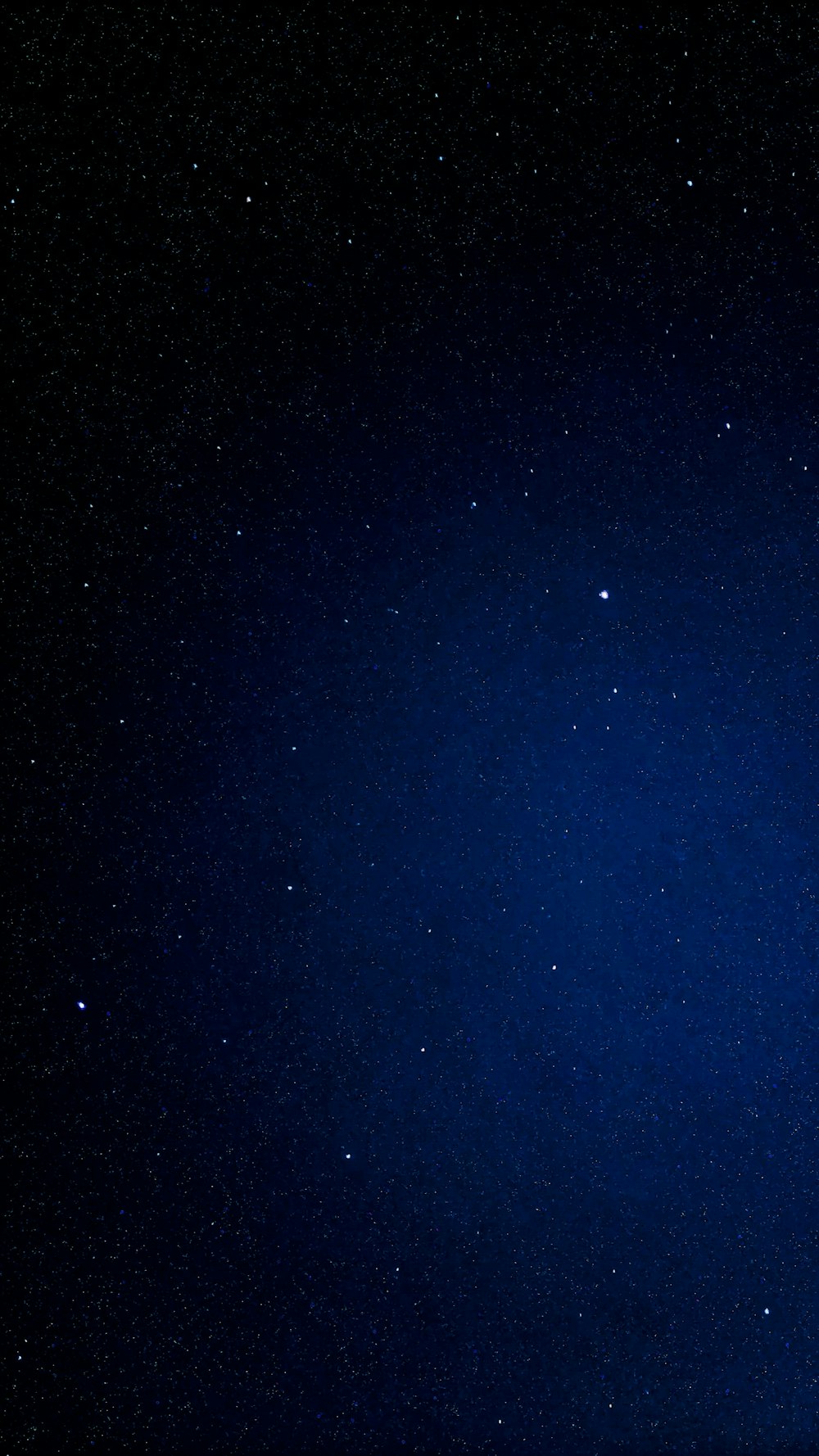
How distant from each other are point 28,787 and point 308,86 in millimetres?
402

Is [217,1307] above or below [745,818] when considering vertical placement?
below

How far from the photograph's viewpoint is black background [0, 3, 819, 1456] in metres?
0.57

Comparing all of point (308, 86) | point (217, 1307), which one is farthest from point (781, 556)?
point (217, 1307)

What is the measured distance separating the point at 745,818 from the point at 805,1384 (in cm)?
31

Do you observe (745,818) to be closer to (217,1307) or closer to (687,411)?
(687,411)

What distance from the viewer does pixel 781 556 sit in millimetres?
589

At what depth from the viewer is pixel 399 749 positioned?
58 cm

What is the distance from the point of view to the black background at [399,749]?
1.87 ft

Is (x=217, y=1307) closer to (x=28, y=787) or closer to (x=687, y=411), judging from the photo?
(x=28, y=787)

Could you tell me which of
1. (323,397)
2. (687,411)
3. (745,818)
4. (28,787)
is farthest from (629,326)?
(28,787)

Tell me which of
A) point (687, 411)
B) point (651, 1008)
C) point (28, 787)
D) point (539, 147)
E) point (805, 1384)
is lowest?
point (805, 1384)

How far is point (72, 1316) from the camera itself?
1.89 ft

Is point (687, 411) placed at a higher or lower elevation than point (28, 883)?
higher

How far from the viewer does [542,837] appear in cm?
58
